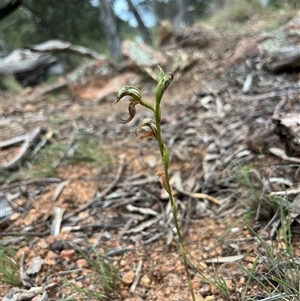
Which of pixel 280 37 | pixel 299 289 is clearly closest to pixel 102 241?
pixel 299 289

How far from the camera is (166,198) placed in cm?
198


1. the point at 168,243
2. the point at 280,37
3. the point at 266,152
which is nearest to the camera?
the point at 168,243

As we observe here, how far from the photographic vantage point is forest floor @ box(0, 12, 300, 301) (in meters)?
1.34

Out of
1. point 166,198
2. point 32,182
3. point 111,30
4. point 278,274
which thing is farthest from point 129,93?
point 111,30

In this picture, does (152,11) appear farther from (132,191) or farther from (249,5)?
(132,191)

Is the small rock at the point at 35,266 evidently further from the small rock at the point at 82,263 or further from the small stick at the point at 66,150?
the small stick at the point at 66,150

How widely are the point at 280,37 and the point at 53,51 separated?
12.4 ft

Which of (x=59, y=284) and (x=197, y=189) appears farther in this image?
(x=197, y=189)

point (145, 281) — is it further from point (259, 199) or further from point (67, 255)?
point (259, 199)

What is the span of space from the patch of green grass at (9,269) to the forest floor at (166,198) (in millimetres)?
32

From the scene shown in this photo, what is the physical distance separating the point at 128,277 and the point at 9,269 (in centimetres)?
54

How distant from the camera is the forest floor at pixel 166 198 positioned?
1341 mm

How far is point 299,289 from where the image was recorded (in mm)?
1022

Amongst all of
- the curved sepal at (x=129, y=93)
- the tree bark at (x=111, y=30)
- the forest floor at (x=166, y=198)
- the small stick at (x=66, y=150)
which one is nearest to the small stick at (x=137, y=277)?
the forest floor at (x=166, y=198)
